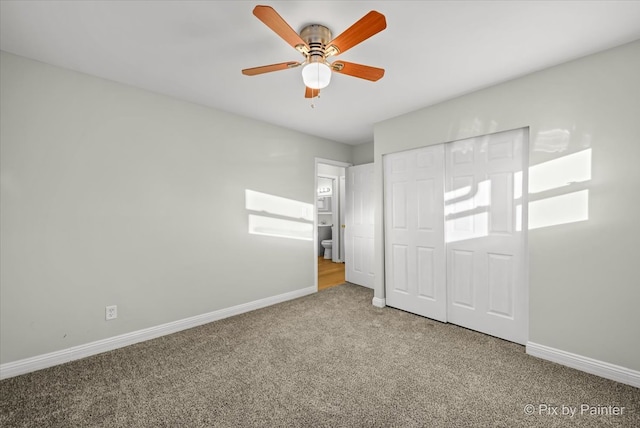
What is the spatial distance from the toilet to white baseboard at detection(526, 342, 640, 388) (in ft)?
16.0

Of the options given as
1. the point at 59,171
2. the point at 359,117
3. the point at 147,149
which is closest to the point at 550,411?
the point at 359,117

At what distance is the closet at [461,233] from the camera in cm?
262

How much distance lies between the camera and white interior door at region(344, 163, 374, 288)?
14.9 ft

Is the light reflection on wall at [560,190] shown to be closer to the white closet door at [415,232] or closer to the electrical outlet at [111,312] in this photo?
the white closet door at [415,232]

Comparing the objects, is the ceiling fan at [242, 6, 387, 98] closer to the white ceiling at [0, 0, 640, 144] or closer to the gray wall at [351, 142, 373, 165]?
the white ceiling at [0, 0, 640, 144]

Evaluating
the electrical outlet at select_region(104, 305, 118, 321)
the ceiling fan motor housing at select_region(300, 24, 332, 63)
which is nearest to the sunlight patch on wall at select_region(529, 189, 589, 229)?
the ceiling fan motor housing at select_region(300, 24, 332, 63)

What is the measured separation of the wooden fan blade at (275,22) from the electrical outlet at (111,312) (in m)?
2.71

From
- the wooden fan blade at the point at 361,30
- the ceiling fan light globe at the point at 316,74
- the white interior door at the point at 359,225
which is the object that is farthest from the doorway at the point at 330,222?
the wooden fan blade at the point at 361,30

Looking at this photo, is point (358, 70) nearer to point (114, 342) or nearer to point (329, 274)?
point (114, 342)

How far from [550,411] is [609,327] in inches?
34.8

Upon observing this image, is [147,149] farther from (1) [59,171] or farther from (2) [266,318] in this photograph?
(2) [266,318]

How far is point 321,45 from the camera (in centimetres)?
184

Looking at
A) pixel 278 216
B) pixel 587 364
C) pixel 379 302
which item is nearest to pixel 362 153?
pixel 278 216

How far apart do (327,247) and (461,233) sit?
172 inches
